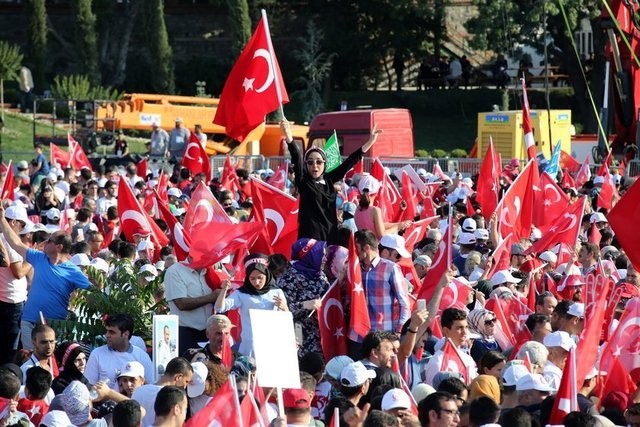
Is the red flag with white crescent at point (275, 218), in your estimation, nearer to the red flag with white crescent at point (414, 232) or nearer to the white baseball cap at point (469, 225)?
the red flag with white crescent at point (414, 232)

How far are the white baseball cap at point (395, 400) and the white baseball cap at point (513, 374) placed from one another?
0.80m

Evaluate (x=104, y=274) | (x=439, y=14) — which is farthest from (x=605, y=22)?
(x=439, y=14)

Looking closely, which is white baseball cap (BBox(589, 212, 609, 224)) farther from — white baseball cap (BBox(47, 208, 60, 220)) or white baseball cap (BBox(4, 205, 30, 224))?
white baseball cap (BBox(4, 205, 30, 224))

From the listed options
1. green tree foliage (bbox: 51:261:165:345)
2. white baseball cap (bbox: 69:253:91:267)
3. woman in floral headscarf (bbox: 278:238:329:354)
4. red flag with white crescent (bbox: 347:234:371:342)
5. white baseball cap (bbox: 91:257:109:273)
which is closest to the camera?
red flag with white crescent (bbox: 347:234:371:342)

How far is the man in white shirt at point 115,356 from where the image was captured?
9664mm

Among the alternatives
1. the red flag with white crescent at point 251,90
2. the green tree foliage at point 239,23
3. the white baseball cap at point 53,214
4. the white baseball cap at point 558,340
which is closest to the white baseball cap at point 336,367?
the white baseball cap at point 558,340

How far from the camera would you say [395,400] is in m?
8.46

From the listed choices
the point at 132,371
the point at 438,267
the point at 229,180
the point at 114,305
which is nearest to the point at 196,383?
the point at 132,371

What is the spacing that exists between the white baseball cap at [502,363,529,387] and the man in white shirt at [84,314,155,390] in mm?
2161

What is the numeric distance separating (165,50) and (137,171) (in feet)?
74.9

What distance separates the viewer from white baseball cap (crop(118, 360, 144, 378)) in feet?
30.8

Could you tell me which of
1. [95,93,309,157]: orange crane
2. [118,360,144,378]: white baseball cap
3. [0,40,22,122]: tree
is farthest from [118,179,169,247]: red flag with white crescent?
[0,40,22,122]: tree

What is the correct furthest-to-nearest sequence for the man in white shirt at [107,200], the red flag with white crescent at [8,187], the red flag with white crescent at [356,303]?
the red flag with white crescent at [8,187] → the man in white shirt at [107,200] → the red flag with white crescent at [356,303]

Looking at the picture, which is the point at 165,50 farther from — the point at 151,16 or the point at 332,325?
the point at 332,325
